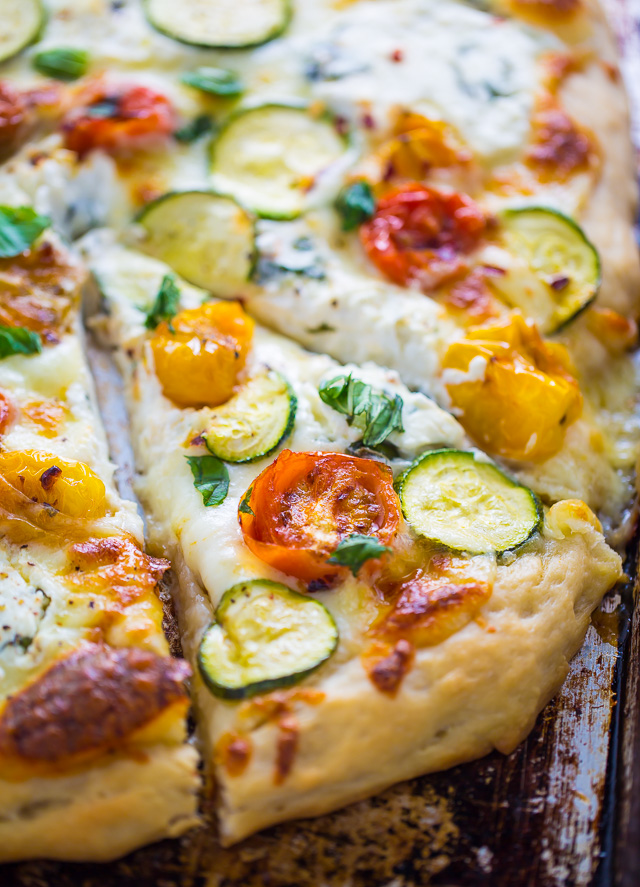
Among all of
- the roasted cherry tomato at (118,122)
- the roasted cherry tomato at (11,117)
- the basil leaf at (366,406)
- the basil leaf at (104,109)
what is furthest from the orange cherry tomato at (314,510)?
the roasted cherry tomato at (11,117)

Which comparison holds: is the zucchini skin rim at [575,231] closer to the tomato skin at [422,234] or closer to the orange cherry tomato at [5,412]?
the tomato skin at [422,234]

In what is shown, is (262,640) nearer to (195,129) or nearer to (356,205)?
(356,205)

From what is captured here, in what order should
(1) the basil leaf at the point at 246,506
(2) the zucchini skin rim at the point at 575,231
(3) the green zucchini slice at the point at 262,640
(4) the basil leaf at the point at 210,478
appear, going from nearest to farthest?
(3) the green zucchini slice at the point at 262,640 < (1) the basil leaf at the point at 246,506 < (4) the basil leaf at the point at 210,478 < (2) the zucchini skin rim at the point at 575,231

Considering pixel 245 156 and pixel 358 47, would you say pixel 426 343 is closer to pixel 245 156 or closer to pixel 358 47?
pixel 245 156

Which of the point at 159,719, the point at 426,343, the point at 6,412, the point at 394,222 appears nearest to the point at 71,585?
the point at 159,719

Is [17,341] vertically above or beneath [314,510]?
above

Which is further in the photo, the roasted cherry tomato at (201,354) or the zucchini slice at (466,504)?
the roasted cherry tomato at (201,354)

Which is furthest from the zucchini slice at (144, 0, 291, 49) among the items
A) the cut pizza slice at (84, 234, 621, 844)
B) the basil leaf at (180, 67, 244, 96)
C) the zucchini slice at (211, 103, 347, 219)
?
the cut pizza slice at (84, 234, 621, 844)

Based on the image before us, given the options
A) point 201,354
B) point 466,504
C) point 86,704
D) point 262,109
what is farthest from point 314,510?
point 262,109
